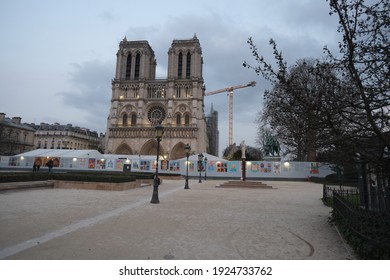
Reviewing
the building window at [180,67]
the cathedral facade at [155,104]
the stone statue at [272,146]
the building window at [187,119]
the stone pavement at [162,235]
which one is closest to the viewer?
the stone pavement at [162,235]

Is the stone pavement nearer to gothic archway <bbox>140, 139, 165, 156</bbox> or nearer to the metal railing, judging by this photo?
the metal railing

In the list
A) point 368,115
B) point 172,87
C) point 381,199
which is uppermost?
point 172,87

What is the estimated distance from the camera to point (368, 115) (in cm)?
377

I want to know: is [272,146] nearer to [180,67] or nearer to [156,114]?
[156,114]

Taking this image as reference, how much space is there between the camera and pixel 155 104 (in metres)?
63.3

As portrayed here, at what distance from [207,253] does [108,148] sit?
60.1m

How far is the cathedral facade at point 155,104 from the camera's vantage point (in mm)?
59312

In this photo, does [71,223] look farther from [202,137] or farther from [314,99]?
[202,137]

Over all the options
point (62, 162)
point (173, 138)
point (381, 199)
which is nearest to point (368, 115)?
point (381, 199)

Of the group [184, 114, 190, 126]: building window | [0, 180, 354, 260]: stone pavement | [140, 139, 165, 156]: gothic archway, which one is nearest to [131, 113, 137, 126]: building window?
[140, 139, 165, 156]: gothic archway

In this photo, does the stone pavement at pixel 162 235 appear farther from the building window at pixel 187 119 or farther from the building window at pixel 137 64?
the building window at pixel 137 64

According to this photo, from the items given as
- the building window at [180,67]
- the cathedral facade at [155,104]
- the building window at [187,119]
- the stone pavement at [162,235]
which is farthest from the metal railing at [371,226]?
the building window at [180,67]

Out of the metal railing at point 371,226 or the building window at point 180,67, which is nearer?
the metal railing at point 371,226

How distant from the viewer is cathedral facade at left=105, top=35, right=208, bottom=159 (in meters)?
59.3
